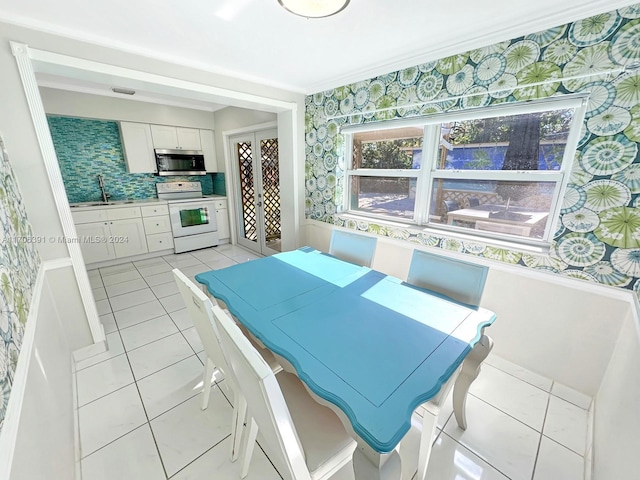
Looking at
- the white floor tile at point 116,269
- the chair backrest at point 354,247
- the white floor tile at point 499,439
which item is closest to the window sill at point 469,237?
the chair backrest at point 354,247

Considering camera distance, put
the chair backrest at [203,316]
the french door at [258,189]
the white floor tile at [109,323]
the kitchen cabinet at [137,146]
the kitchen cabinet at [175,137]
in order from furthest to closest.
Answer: the kitchen cabinet at [175,137] < the french door at [258,189] < the kitchen cabinet at [137,146] < the white floor tile at [109,323] < the chair backrest at [203,316]

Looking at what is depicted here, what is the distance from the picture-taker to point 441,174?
7.45 feet

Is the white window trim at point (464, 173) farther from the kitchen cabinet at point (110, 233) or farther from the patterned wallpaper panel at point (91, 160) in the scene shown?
the patterned wallpaper panel at point (91, 160)

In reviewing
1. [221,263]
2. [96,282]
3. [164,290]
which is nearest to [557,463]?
[164,290]

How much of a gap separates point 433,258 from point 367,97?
1.68m

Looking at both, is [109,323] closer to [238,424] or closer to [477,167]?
[238,424]

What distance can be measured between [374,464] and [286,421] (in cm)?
30

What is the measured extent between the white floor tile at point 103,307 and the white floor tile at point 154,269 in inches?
28.9

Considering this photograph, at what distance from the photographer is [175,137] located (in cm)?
428

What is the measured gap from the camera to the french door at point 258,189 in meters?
3.95

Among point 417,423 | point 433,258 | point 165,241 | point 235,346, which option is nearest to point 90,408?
point 235,346

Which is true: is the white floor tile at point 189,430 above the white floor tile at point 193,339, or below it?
below

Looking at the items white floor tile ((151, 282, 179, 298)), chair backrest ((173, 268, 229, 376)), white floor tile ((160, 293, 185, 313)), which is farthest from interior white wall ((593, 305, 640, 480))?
white floor tile ((151, 282, 179, 298))

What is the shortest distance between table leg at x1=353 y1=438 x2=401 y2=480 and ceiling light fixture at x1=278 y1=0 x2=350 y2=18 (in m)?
1.73
